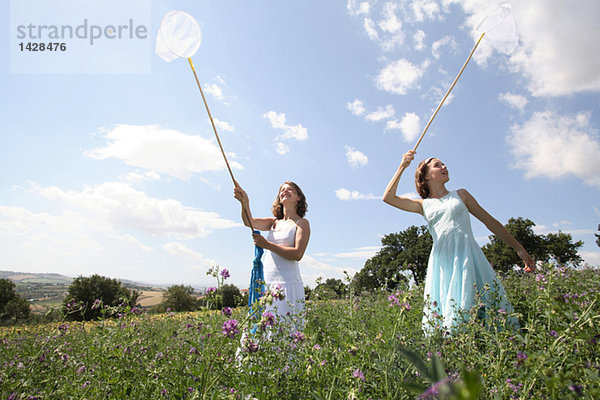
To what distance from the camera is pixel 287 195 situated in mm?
4750

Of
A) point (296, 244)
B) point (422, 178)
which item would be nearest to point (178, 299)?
point (296, 244)

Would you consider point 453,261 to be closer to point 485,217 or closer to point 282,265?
point 485,217

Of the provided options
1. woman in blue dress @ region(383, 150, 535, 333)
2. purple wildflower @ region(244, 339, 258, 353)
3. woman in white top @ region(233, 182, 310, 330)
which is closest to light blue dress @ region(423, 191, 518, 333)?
woman in blue dress @ region(383, 150, 535, 333)

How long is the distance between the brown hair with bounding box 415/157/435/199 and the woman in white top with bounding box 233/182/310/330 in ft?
5.17

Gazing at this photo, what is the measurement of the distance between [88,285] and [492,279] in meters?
23.4

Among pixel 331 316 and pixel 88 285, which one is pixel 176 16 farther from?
pixel 88 285

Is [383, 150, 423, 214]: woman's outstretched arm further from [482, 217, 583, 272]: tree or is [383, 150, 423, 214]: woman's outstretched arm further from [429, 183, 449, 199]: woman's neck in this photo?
Answer: [482, 217, 583, 272]: tree

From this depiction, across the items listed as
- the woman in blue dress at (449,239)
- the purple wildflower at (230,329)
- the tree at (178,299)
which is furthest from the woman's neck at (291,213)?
the tree at (178,299)

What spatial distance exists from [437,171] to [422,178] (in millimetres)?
256

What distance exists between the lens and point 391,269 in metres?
32.0

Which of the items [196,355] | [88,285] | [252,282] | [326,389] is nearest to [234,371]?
[196,355]

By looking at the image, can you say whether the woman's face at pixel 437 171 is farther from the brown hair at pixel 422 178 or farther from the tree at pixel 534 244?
the tree at pixel 534 244

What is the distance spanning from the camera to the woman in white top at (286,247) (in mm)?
3932

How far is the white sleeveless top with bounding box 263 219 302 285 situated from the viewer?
4148 mm
